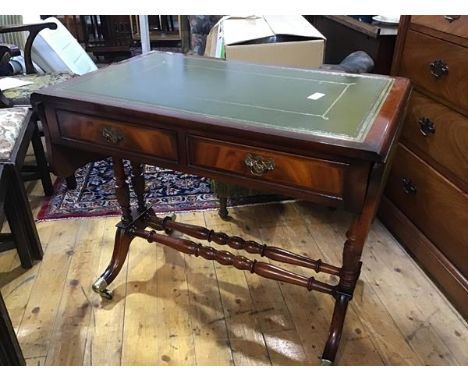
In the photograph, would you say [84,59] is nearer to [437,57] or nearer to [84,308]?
[84,308]

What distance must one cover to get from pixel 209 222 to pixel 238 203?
0.74 ft

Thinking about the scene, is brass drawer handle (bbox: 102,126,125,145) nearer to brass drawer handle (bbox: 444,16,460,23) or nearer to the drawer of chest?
the drawer of chest

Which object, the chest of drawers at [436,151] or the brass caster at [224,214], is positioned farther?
the brass caster at [224,214]

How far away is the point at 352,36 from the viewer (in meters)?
2.21

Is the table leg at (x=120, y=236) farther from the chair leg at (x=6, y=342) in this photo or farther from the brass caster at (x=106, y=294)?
the chair leg at (x=6, y=342)

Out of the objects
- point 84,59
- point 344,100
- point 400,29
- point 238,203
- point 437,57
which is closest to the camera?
point 344,100

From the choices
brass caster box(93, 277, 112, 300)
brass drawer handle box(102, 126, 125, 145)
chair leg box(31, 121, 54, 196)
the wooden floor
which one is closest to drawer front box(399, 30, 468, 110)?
the wooden floor

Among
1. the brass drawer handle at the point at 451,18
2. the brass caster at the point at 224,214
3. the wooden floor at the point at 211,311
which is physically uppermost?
the brass drawer handle at the point at 451,18

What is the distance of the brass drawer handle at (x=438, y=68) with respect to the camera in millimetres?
1429

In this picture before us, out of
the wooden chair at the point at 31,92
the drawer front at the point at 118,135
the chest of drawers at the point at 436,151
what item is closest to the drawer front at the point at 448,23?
the chest of drawers at the point at 436,151

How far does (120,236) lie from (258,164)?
0.83 meters

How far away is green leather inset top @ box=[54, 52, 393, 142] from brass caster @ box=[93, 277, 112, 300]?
74cm

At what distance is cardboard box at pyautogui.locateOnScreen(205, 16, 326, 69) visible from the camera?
1826 millimetres

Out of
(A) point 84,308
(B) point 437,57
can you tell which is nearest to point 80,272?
(A) point 84,308
